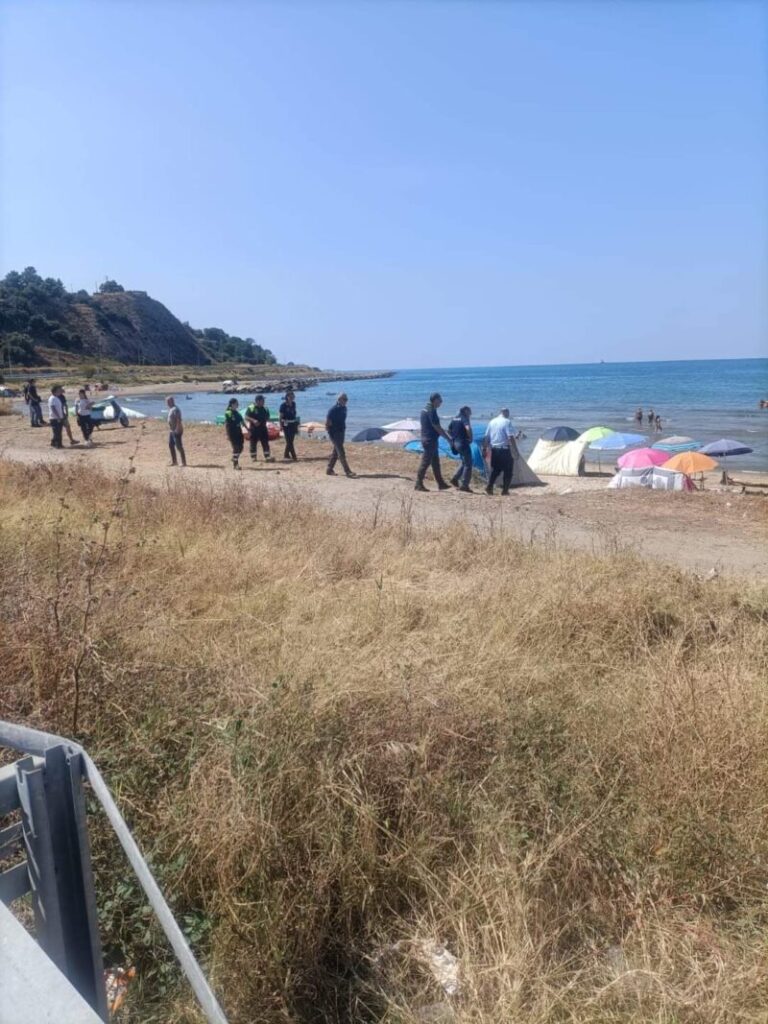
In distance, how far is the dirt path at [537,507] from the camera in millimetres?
8859

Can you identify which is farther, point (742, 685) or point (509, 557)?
→ point (509, 557)

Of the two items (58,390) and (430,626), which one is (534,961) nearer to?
(430,626)

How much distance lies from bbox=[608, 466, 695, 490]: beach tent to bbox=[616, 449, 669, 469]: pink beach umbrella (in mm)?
194

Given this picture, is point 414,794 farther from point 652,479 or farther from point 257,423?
point 652,479

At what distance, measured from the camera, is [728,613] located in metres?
5.64

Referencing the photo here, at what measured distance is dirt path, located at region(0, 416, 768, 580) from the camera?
29.1 feet

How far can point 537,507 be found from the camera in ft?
38.9

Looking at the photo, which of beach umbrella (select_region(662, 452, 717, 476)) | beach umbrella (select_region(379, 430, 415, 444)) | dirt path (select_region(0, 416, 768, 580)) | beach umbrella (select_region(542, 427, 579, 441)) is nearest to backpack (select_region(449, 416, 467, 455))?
dirt path (select_region(0, 416, 768, 580))

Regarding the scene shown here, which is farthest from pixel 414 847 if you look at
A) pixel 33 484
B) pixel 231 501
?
pixel 33 484

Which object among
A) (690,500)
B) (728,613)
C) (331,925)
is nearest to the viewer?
(331,925)

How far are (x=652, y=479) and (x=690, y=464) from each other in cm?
115

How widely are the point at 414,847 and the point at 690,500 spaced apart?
438 inches

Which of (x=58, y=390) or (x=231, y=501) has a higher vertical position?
(x=58, y=390)

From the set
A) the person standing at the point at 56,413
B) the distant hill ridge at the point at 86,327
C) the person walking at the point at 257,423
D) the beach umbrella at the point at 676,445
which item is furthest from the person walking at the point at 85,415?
the distant hill ridge at the point at 86,327
